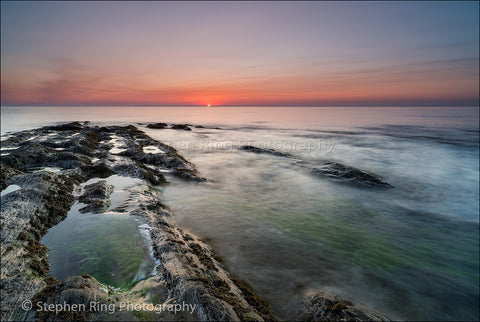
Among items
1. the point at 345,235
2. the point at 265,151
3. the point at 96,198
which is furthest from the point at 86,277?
the point at 265,151

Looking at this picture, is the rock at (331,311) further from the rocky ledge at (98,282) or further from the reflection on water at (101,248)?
the reflection on water at (101,248)

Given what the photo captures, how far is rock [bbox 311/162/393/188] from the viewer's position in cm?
1305

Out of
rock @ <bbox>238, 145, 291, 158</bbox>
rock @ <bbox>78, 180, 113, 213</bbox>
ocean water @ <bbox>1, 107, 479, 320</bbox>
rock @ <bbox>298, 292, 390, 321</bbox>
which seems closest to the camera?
rock @ <bbox>298, 292, 390, 321</bbox>

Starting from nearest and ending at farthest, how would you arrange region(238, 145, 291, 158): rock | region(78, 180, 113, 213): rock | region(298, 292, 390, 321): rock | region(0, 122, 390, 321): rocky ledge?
region(0, 122, 390, 321): rocky ledge → region(298, 292, 390, 321): rock → region(78, 180, 113, 213): rock → region(238, 145, 291, 158): rock

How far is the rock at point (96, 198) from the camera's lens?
6.68 metres

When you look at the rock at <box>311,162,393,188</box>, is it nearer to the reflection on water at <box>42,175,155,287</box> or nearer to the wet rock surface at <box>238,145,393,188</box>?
the wet rock surface at <box>238,145,393,188</box>

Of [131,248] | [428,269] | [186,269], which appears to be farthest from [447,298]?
[131,248]

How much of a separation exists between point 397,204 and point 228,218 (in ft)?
28.5

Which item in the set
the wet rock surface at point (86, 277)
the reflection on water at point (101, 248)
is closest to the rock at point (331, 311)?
the wet rock surface at point (86, 277)

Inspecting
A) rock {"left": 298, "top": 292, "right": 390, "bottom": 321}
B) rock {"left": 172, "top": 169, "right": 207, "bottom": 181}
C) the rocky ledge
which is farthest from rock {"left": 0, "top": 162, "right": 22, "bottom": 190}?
rock {"left": 298, "top": 292, "right": 390, "bottom": 321}

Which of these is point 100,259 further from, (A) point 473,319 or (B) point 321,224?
(A) point 473,319

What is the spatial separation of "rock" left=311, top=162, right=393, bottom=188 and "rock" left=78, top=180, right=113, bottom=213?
12124 millimetres

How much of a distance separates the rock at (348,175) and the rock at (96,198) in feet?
39.8

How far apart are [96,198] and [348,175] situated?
13338 millimetres
